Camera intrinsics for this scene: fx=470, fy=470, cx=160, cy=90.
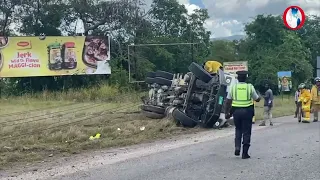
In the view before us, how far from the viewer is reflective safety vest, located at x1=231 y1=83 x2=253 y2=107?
9.04 meters

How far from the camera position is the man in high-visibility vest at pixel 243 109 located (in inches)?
353

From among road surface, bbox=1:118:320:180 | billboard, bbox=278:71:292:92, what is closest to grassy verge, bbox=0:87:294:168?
road surface, bbox=1:118:320:180

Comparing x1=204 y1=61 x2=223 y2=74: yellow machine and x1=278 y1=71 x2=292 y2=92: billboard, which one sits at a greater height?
x1=204 y1=61 x2=223 y2=74: yellow machine

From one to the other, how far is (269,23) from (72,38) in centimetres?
2635

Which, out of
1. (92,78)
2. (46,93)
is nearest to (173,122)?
(46,93)

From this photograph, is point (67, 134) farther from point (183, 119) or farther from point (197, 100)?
point (197, 100)

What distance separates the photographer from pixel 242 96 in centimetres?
903

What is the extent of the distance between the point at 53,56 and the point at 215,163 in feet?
76.4

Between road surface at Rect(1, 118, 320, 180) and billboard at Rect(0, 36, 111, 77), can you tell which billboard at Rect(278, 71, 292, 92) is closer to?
billboard at Rect(0, 36, 111, 77)

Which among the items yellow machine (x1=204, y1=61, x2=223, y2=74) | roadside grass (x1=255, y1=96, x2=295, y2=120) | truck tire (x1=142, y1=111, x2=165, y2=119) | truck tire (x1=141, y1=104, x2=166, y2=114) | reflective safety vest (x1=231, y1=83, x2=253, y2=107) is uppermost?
yellow machine (x1=204, y1=61, x2=223, y2=74)

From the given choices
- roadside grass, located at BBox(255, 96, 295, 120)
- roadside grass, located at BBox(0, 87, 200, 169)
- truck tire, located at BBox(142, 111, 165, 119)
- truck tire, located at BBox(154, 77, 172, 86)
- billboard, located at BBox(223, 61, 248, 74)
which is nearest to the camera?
roadside grass, located at BBox(0, 87, 200, 169)

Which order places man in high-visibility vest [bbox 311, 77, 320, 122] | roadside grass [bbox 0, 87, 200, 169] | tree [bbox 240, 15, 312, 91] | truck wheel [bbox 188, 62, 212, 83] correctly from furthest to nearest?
tree [bbox 240, 15, 312, 91] → man in high-visibility vest [bbox 311, 77, 320, 122] → truck wheel [bbox 188, 62, 212, 83] → roadside grass [bbox 0, 87, 200, 169]

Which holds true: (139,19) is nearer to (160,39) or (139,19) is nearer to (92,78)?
(160,39)

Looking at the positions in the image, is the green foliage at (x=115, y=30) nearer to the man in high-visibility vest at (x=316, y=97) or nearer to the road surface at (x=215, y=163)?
the man in high-visibility vest at (x=316, y=97)
